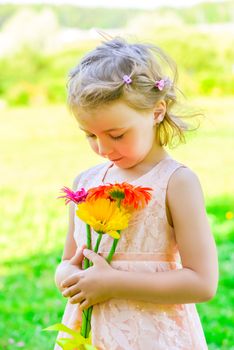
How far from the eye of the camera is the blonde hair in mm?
1849

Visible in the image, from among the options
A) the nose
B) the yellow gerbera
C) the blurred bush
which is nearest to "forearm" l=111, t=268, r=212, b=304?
the yellow gerbera

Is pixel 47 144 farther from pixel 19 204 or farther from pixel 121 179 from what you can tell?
pixel 121 179

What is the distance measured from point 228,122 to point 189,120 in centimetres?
1047

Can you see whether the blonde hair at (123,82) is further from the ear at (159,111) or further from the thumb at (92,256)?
the thumb at (92,256)

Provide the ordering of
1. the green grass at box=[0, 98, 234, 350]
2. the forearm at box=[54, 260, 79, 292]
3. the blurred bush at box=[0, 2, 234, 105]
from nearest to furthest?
the forearm at box=[54, 260, 79, 292] < the green grass at box=[0, 98, 234, 350] < the blurred bush at box=[0, 2, 234, 105]

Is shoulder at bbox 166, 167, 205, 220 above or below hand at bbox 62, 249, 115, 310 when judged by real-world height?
above

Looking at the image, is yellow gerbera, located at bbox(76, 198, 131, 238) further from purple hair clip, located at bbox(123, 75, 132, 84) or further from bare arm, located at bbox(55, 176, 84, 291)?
purple hair clip, located at bbox(123, 75, 132, 84)

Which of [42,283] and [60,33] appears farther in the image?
[60,33]

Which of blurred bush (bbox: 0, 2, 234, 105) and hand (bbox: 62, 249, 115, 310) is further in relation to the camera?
blurred bush (bbox: 0, 2, 234, 105)

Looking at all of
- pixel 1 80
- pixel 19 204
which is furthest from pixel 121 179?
pixel 1 80

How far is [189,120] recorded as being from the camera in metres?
2.08

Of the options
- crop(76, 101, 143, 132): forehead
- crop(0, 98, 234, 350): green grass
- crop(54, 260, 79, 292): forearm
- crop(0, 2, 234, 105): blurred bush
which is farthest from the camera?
crop(0, 2, 234, 105): blurred bush

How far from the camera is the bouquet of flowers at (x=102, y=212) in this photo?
1854 mm

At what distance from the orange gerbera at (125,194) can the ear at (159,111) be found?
0.18m
